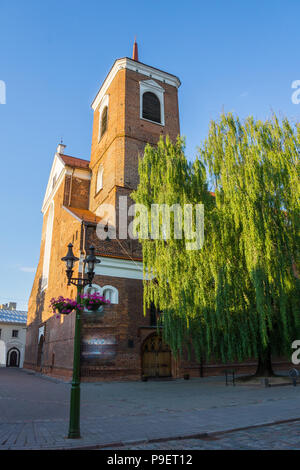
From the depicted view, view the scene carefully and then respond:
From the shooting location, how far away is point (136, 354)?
55.4 ft

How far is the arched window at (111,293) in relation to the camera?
17188 mm

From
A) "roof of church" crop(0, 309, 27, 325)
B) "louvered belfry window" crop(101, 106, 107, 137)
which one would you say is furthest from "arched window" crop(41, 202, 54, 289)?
"roof of church" crop(0, 309, 27, 325)

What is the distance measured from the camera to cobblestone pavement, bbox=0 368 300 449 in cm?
559

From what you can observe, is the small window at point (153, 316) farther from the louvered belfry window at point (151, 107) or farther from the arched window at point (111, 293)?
the louvered belfry window at point (151, 107)

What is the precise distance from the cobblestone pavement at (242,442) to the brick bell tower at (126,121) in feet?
50.5

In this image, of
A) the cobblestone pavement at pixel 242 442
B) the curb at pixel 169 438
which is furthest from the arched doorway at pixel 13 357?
the cobblestone pavement at pixel 242 442

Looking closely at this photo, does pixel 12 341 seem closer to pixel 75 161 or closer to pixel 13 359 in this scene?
pixel 13 359

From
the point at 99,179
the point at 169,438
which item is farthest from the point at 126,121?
the point at 169,438

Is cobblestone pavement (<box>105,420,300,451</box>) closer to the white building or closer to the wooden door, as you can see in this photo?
the white building

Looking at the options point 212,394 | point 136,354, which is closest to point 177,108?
point 136,354

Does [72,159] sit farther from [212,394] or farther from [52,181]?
[212,394]

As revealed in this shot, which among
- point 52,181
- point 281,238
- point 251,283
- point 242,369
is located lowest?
point 242,369

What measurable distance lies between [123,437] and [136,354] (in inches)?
460

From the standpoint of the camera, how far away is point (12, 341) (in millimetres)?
45625
